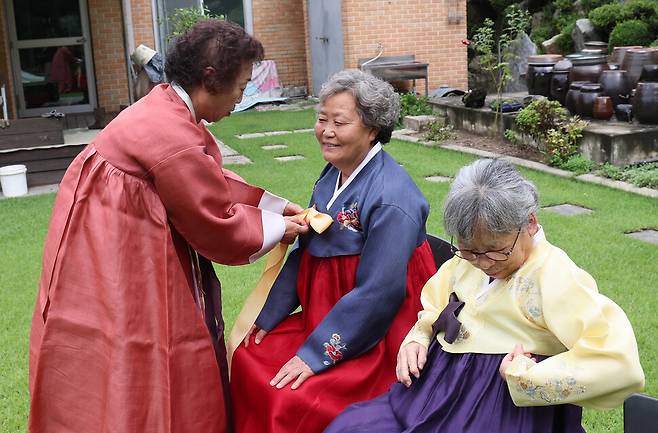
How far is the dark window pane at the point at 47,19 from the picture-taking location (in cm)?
1331

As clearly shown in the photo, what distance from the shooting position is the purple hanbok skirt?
6.67 feet

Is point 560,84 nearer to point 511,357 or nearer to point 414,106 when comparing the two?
point 414,106

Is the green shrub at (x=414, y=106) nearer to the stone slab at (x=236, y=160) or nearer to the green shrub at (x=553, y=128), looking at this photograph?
the green shrub at (x=553, y=128)

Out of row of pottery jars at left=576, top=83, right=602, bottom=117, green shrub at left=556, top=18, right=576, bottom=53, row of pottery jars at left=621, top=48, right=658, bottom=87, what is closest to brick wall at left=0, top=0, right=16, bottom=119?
row of pottery jars at left=576, top=83, right=602, bottom=117

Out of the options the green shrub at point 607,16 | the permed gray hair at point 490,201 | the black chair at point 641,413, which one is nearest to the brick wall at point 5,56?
the green shrub at point 607,16

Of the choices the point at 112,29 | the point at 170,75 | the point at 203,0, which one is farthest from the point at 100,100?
the point at 170,75

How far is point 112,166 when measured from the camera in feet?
8.23

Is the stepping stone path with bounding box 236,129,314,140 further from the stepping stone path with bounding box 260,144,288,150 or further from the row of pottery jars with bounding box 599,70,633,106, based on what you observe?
the row of pottery jars with bounding box 599,70,633,106

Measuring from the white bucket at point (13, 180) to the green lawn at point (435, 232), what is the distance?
0.27 meters

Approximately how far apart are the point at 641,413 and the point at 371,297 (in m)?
0.93

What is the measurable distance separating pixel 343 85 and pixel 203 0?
12320mm

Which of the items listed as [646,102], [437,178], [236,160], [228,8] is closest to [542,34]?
[228,8]

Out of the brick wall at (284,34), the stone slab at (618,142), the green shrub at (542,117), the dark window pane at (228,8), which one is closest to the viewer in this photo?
the stone slab at (618,142)

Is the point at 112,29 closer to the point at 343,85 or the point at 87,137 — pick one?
the point at 87,137
